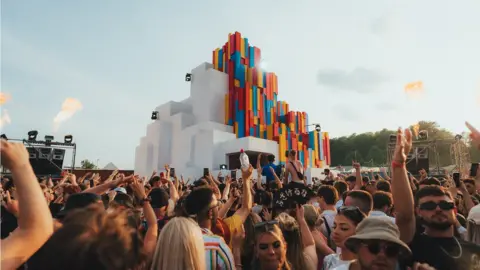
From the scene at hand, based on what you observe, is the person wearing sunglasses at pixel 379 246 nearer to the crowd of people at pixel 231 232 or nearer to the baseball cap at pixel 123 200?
the crowd of people at pixel 231 232

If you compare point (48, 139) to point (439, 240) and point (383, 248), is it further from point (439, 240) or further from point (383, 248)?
point (439, 240)

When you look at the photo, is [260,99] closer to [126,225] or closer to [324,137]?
[324,137]

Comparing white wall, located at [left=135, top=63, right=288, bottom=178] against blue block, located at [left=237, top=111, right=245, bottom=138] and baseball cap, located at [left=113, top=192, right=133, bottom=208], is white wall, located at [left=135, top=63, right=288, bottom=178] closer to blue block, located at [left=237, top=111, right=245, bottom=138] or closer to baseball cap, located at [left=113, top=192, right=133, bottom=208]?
blue block, located at [left=237, top=111, right=245, bottom=138]

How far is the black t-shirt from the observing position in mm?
2451

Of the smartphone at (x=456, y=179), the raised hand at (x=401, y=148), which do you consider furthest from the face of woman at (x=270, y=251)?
the smartphone at (x=456, y=179)

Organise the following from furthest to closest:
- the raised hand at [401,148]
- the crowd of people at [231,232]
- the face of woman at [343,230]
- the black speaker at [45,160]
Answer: the black speaker at [45,160], the face of woman at [343,230], the raised hand at [401,148], the crowd of people at [231,232]

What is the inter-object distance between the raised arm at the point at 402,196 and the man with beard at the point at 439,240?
112 mm

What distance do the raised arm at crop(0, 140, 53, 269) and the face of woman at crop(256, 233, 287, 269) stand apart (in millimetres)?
1702

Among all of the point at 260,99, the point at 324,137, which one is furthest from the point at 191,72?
the point at 324,137

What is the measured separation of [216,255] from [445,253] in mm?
1858

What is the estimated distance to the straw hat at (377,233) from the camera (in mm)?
2258

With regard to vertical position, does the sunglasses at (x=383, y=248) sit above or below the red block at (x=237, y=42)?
below

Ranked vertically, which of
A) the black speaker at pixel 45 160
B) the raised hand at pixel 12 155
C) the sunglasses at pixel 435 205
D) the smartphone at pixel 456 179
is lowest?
the sunglasses at pixel 435 205

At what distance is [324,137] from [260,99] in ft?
35.8
